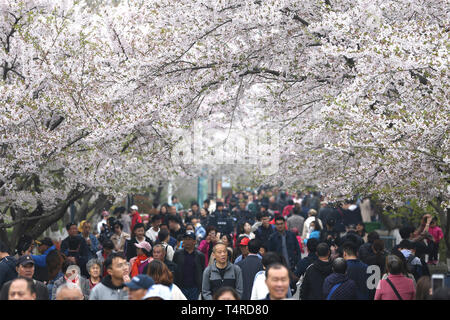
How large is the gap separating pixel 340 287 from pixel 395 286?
0.66 m

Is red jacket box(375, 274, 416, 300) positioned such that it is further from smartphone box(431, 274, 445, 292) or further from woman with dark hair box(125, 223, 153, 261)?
woman with dark hair box(125, 223, 153, 261)

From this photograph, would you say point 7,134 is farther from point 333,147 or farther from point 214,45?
point 333,147

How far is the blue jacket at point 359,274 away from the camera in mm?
9984

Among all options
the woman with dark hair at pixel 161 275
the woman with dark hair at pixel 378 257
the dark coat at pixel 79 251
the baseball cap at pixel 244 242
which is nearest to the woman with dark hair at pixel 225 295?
the woman with dark hair at pixel 161 275

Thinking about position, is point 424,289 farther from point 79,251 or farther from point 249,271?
point 79,251

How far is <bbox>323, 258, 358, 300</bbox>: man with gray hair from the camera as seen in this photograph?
28.1ft

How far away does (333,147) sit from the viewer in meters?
11.1

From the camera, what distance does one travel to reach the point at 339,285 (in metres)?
8.66

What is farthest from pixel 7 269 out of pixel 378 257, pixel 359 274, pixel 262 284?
pixel 378 257

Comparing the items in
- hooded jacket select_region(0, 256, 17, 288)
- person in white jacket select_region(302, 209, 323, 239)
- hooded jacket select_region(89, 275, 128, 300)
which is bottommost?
hooded jacket select_region(89, 275, 128, 300)

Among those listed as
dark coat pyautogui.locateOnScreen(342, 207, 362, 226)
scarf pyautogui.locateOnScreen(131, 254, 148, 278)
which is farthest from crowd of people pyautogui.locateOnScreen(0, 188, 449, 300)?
dark coat pyautogui.locateOnScreen(342, 207, 362, 226)

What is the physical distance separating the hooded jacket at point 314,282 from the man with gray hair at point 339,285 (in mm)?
563

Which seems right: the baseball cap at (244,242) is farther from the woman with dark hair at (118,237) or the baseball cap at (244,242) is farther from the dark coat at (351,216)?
the dark coat at (351,216)
